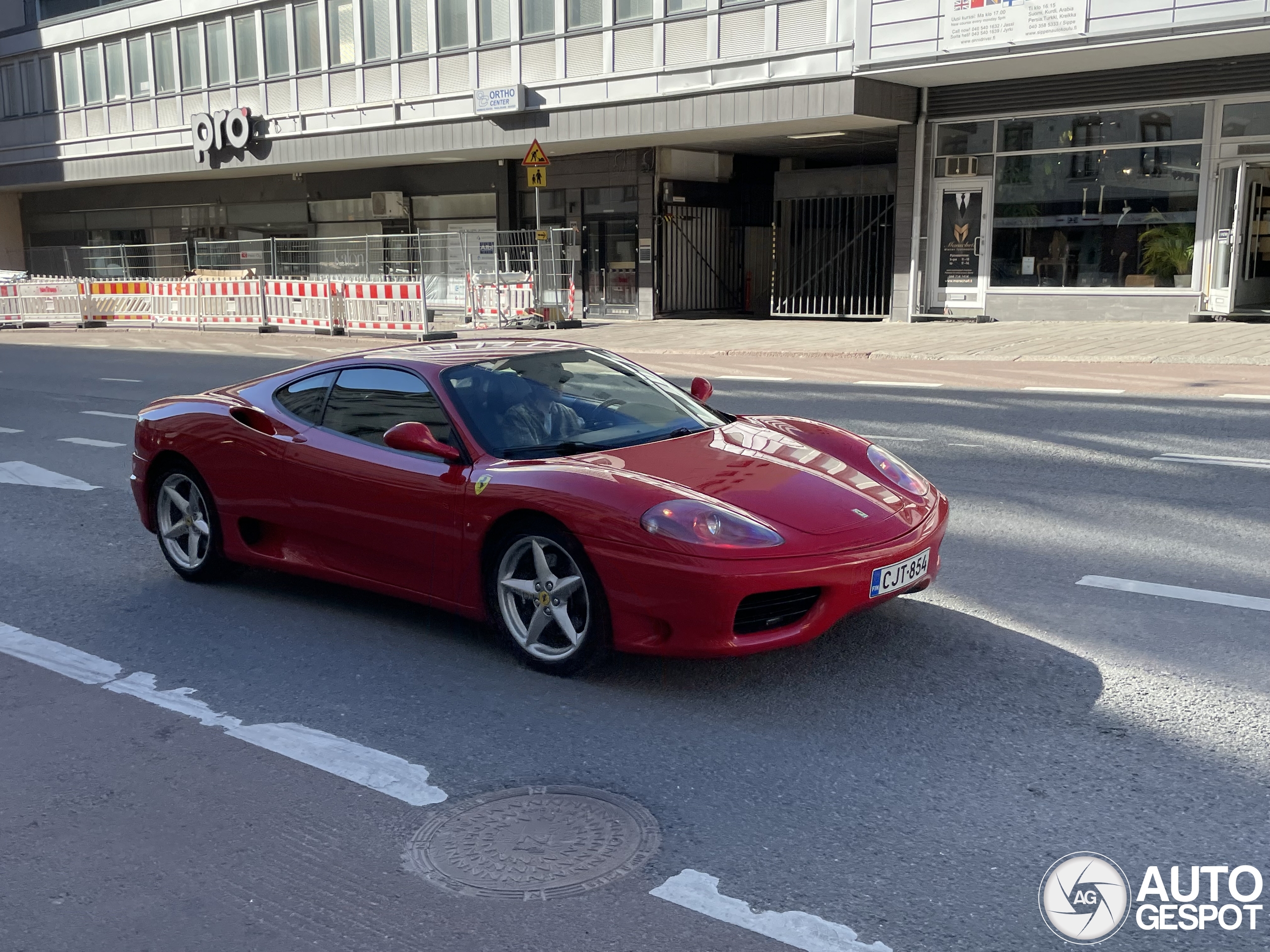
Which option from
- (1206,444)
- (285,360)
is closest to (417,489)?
(1206,444)

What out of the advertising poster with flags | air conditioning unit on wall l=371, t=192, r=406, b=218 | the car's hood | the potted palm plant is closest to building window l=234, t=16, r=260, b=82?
air conditioning unit on wall l=371, t=192, r=406, b=218

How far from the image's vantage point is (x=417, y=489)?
17.4 ft

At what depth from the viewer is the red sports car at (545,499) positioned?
15.0 ft

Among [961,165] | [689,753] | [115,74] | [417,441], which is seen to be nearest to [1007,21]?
[961,165]

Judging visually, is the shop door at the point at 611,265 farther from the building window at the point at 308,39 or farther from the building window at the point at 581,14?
the building window at the point at 308,39

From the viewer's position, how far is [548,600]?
16.0 feet

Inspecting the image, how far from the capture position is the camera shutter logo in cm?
303

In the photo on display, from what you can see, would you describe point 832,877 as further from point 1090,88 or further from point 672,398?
point 1090,88

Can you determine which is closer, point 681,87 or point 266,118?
point 681,87

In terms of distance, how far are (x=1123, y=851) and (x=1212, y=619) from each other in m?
2.21

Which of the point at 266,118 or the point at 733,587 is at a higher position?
the point at 266,118

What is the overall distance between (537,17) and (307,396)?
21.9 meters

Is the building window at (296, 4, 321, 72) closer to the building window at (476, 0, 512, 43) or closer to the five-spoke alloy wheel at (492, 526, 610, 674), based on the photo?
the building window at (476, 0, 512, 43)

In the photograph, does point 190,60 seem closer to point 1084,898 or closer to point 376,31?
point 376,31
